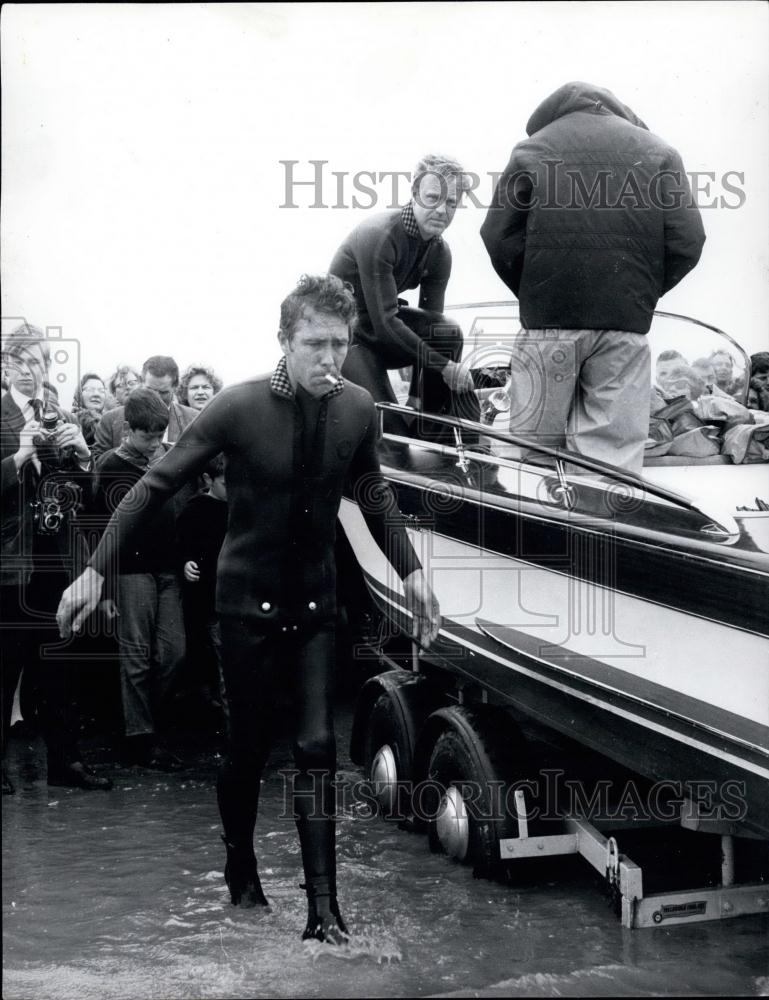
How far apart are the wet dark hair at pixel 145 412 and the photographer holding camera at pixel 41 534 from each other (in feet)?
0.85

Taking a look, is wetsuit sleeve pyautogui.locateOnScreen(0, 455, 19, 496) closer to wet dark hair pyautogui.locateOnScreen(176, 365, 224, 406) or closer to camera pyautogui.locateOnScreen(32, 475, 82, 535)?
camera pyautogui.locateOnScreen(32, 475, 82, 535)

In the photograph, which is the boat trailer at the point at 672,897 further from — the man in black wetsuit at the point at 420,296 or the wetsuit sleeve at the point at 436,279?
the wetsuit sleeve at the point at 436,279

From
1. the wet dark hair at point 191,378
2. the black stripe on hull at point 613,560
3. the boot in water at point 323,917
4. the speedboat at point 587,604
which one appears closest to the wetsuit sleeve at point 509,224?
the speedboat at point 587,604

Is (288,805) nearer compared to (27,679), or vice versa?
(288,805)

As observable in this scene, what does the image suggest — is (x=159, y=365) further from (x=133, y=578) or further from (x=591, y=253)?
(x=591, y=253)

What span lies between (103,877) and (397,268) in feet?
8.65

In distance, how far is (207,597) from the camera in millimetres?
5621

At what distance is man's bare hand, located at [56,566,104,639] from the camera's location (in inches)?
125

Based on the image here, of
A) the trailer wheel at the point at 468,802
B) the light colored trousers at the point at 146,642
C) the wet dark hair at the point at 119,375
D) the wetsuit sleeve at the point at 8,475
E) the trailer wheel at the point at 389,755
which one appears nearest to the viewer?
the trailer wheel at the point at 468,802

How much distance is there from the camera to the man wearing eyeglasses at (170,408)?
548 centimetres

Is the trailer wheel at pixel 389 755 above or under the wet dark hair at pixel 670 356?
under

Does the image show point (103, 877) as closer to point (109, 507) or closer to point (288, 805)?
point (288, 805)

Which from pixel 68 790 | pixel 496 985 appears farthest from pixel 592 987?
pixel 68 790

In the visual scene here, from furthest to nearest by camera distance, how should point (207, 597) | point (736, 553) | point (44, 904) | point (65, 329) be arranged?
point (207, 597) → point (65, 329) → point (44, 904) → point (736, 553)
